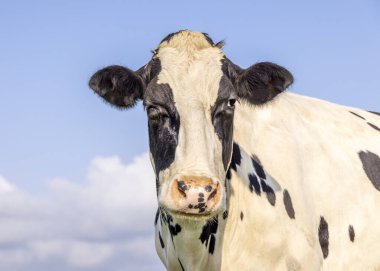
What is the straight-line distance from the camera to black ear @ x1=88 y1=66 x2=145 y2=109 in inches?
356

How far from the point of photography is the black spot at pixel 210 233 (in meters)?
8.74

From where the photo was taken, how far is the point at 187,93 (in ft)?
27.3

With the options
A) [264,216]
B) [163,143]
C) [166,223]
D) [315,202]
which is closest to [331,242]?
[315,202]

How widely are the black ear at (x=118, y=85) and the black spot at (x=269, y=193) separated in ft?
5.22

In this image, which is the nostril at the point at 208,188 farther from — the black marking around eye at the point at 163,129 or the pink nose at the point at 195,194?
the black marking around eye at the point at 163,129

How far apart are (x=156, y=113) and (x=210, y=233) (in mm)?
1352

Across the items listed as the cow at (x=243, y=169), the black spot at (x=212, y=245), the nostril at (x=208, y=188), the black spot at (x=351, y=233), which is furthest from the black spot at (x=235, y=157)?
the black spot at (x=351, y=233)

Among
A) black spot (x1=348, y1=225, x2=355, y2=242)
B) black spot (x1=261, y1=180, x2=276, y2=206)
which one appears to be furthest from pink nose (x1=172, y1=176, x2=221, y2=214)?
black spot (x1=348, y1=225, x2=355, y2=242)

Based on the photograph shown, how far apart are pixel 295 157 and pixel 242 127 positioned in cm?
75

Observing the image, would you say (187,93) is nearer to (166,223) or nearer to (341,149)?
(166,223)

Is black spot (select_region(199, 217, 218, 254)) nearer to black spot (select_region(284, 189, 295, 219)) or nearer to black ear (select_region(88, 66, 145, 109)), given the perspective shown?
black spot (select_region(284, 189, 295, 219))

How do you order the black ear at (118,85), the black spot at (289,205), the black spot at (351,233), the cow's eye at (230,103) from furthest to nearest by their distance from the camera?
the black spot at (351,233) < the black spot at (289,205) < the black ear at (118,85) < the cow's eye at (230,103)

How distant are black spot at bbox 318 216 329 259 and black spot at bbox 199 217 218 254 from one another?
146 centimetres

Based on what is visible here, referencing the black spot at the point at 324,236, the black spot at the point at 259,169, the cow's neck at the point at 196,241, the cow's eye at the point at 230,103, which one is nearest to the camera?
the cow's eye at the point at 230,103
